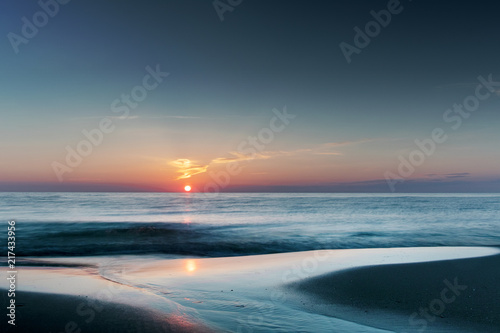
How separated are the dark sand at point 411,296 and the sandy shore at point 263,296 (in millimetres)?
19

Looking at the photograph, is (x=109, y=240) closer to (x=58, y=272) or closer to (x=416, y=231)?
(x=58, y=272)

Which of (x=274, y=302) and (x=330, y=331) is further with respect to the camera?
(x=274, y=302)

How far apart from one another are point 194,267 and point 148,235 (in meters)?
12.4

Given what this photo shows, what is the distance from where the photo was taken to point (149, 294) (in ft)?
25.1

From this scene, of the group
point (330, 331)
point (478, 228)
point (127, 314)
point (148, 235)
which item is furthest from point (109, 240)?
point (478, 228)

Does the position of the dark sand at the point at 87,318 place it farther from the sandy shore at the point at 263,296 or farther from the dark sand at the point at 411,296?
the dark sand at the point at 411,296

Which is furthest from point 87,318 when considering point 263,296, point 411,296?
point 411,296

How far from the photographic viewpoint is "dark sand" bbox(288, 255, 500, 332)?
6.37 meters

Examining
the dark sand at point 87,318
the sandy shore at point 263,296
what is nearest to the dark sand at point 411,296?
the sandy shore at point 263,296

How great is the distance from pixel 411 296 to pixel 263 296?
122 inches

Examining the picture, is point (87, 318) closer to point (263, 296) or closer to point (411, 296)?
point (263, 296)

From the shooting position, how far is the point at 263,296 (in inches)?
304

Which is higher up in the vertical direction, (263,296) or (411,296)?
(263,296)

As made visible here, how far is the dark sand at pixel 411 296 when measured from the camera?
6.37m
